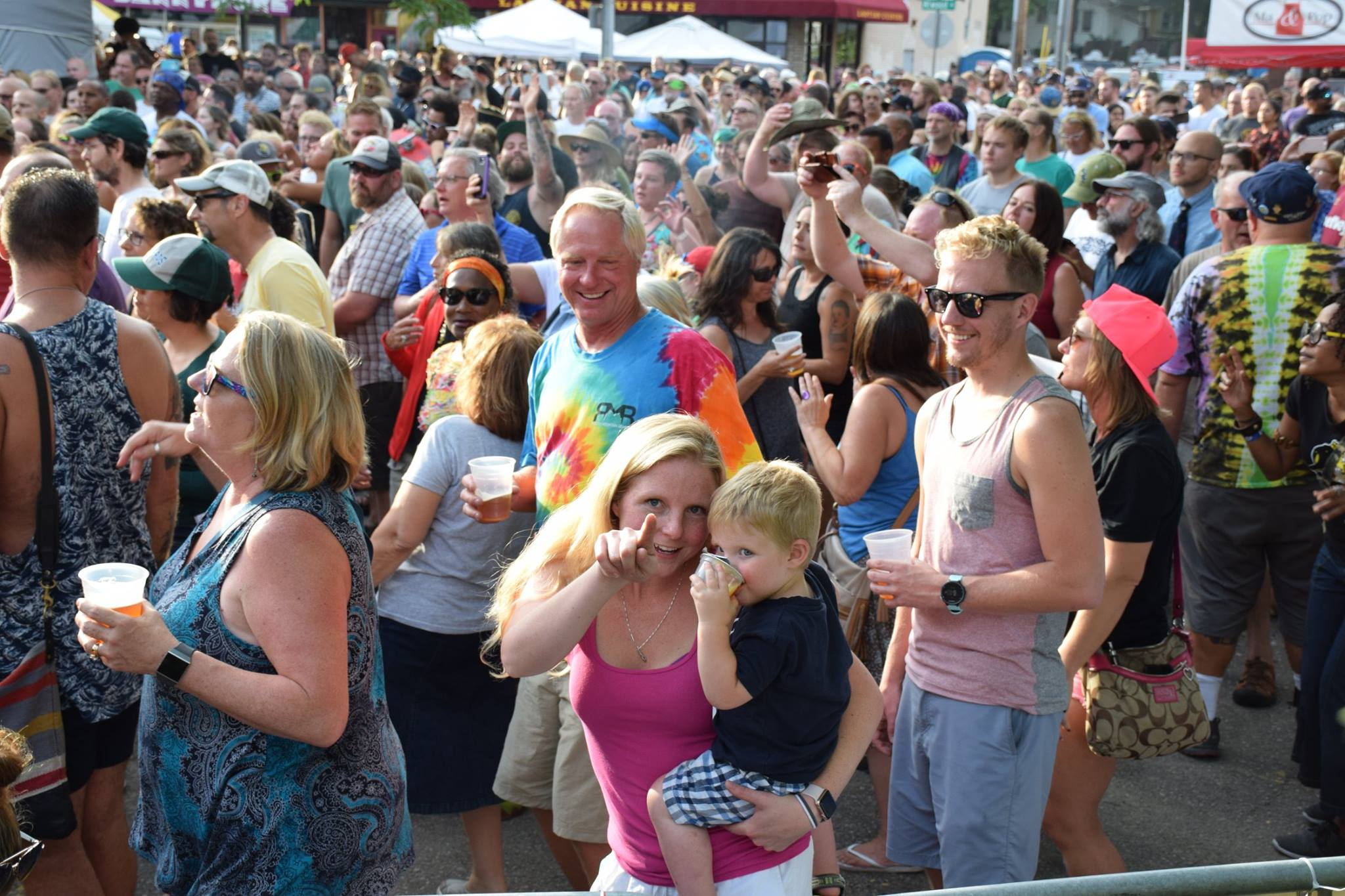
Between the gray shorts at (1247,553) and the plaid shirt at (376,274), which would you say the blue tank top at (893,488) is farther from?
the plaid shirt at (376,274)

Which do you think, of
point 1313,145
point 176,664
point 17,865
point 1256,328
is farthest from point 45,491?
point 1313,145

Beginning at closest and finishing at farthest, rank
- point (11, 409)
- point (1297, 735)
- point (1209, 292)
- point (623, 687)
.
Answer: point (623, 687) < point (11, 409) < point (1297, 735) < point (1209, 292)

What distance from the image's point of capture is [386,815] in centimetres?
256

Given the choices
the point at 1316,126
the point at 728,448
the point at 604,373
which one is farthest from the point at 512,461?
the point at 1316,126

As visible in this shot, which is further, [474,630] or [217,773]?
[474,630]

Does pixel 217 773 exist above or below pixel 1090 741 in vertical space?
above

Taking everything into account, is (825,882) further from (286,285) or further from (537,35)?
(537,35)

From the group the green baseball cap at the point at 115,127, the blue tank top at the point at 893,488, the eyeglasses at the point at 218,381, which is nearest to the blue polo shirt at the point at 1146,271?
the blue tank top at the point at 893,488

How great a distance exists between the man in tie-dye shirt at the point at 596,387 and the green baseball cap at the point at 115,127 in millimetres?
4151

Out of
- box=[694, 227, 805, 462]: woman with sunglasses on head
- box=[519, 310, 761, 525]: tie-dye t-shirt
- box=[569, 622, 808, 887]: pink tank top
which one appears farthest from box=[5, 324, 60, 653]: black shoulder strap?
box=[694, 227, 805, 462]: woman with sunglasses on head

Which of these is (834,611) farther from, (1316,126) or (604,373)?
(1316,126)

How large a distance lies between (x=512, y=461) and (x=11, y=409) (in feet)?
3.98

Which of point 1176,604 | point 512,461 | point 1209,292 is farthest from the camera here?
point 1209,292

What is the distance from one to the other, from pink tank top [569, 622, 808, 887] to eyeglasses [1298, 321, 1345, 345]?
2.66 m
